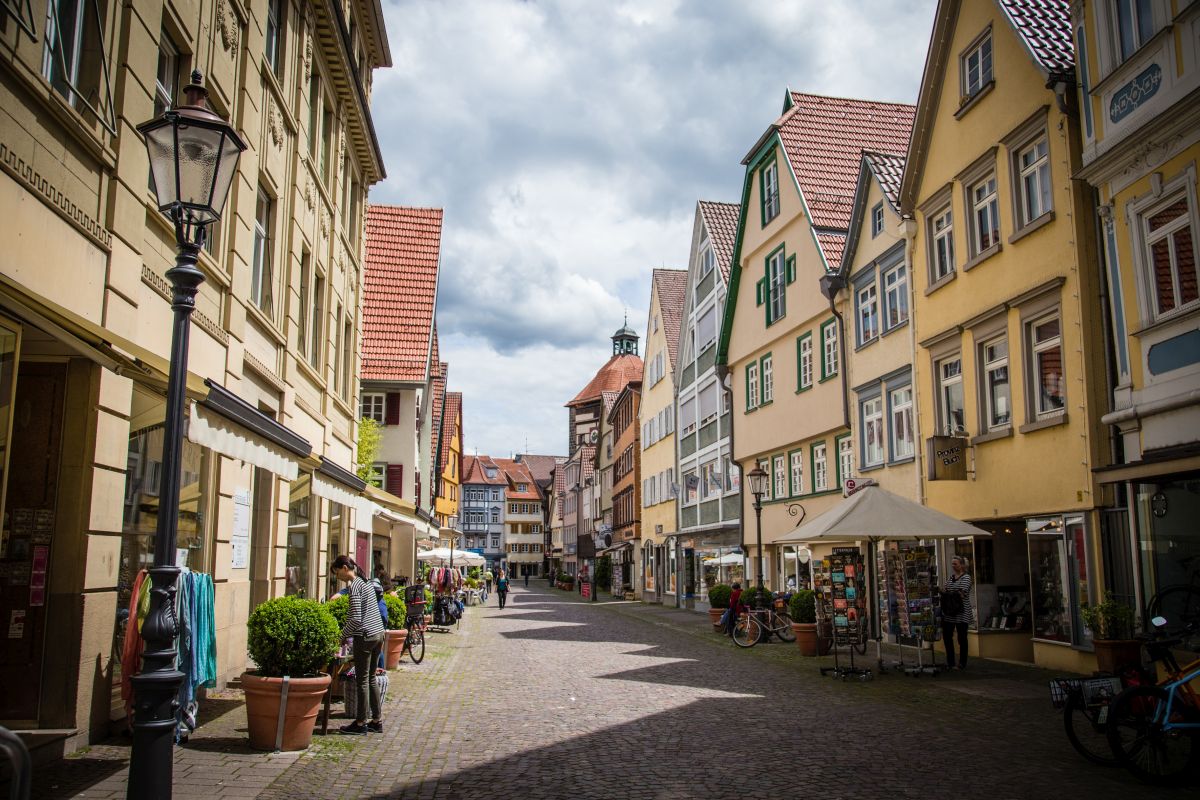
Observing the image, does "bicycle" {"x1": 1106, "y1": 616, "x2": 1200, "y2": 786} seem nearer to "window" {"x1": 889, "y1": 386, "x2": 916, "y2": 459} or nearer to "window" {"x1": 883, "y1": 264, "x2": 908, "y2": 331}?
"window" {"x1": 889, "y1": 386, "x2": 916, "y2": 459}

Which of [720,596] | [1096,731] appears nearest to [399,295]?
[720,596]

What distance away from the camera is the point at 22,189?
7219 mm

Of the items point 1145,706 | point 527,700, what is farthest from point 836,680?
point 1145,706

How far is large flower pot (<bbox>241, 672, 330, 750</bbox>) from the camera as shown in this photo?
880 centimetres

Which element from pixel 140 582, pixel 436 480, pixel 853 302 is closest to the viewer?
pixel 140 582

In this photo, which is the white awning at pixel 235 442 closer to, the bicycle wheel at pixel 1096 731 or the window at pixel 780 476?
the bicycle wheel at pixel 1096 731

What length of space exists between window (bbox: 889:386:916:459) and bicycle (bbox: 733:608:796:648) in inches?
173

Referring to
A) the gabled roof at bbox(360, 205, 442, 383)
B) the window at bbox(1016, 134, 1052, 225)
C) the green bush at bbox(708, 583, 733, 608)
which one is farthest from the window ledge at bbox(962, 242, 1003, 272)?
the gabled roof at bbox(360, 205, 442, 383)

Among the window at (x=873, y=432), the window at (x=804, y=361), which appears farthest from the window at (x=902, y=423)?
the window at (x=804, y=361)

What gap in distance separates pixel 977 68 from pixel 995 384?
19.9ft

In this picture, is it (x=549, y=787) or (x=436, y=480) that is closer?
(x=549, y=787)

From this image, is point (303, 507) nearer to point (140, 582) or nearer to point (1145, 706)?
point (140, 582)

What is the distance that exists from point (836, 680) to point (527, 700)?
512 centimetres

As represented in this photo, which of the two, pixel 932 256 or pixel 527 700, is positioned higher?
pixel 932 256
